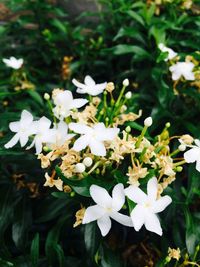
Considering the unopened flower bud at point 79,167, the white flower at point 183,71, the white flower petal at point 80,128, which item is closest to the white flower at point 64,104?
the white flower petal at point 80,128

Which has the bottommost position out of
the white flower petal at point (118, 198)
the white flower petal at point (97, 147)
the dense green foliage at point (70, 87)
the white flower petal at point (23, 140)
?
the dense green foliage at point (70, 87)

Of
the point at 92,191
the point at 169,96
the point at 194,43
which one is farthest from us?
the point at 194,43

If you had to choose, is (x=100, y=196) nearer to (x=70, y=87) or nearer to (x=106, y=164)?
(x=106, y=164)

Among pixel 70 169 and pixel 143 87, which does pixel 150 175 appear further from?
pixel 143 87

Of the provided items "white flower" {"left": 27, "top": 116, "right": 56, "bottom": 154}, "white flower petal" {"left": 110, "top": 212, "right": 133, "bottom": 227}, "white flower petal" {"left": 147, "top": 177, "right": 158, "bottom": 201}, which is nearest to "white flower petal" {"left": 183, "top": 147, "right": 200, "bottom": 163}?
"white flower petal" {"left": 147, "top": 177, "right": 158, "bottom": 201}

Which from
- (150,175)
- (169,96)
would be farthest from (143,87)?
(150,175)

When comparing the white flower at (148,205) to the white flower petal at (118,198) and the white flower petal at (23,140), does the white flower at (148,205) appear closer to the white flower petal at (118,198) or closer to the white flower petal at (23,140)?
the white flower petal at (118,198)

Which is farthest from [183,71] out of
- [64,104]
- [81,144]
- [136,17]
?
[81,144]
